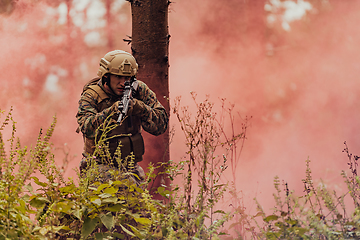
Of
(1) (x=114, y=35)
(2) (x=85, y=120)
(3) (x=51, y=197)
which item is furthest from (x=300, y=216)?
(1) (x=114, y=35)

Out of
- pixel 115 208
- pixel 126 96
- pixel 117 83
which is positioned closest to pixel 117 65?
pixel 117 83

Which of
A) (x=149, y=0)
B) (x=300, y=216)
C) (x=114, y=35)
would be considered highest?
(x=114, y=35)

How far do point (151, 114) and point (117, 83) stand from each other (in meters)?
0.35

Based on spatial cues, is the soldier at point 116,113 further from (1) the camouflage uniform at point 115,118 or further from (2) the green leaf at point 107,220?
(2) the green leaf at point 107,220

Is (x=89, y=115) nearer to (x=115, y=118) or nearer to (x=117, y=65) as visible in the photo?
(x=115, y=118)

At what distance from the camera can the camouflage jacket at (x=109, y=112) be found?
2.38m

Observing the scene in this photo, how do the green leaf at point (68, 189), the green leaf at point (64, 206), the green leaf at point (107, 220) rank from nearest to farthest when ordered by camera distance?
1. the green leaf at point (64, 206)
2. the green leaf at point (107, 220)
3. the green leaf at point (68, 189)

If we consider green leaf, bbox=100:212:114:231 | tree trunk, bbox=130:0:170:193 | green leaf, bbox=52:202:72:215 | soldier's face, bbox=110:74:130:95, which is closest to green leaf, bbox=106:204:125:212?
green leaf, bbox=100:212:114:231

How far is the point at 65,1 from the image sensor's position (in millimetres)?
5242

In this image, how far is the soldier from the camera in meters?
2.43

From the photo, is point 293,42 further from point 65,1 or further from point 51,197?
point 51,197

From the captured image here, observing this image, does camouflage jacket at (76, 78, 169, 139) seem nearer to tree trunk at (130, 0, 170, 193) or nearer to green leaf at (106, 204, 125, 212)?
tree trunk at (130, 0, 170, 193)

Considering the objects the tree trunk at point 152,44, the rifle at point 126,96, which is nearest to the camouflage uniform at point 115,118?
the rifle at point 126,96

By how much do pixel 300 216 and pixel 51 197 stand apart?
1180 mm
